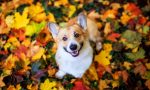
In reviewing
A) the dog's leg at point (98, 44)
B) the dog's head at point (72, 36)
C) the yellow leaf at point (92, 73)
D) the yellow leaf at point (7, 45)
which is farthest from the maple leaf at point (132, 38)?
the yellow leaf at point (7, 45)

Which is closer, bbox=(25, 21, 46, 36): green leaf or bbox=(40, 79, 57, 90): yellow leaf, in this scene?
bbox=(40, 79, 57, 90): yellow leaf

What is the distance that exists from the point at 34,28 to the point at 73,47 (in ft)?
3.31

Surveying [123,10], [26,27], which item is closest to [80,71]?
[26,27]

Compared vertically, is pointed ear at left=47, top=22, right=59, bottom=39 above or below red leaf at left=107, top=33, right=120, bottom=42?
above

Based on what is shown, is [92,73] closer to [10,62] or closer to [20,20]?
[10,62]

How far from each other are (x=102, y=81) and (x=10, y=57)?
3.84 feet

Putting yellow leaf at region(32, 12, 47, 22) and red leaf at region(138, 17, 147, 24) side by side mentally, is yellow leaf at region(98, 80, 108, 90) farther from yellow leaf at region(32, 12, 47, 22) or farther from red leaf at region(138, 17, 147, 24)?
yellow leaf at region(32, 12, 47, 22)

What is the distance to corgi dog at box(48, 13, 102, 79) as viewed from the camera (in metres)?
2.93

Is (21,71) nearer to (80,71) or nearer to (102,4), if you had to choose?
(80,71)

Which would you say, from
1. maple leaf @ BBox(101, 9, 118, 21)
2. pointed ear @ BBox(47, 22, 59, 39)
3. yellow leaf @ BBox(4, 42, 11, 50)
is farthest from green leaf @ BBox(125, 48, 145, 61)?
yellow leaf @ BBox(4, 42, 11, 50)

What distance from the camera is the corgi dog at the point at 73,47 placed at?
293 cm

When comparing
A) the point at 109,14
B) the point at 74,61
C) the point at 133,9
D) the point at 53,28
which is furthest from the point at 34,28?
the point at 133,9

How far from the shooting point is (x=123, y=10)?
4.02 meters

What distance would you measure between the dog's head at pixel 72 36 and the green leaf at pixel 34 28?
68cm
